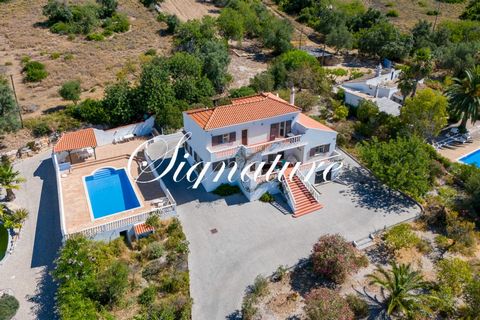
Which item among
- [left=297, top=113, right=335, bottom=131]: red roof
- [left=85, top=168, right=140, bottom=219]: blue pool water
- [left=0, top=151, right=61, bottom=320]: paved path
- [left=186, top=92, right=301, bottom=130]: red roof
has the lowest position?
[left=0, top=151, right=61, bottom=320]: paved path

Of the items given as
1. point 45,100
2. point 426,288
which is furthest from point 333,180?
point 45,100

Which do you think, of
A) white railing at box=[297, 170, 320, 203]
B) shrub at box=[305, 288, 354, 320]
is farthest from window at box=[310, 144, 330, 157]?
shrub at box=[305, 288, 354, 320]

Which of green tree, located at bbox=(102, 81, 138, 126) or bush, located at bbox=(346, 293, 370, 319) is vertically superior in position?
green tree, located at bbox=(102, 81, 138, 126)

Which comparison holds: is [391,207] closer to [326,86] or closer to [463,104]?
[463,104]

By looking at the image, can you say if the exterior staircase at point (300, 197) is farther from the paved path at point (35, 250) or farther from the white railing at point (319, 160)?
the paved path at point (35, 250)

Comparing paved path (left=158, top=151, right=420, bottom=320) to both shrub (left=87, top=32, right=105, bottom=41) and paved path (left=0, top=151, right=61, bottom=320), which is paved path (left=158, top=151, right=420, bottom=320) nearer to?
paved path (left=0, top=151, right=61, bottom=320)

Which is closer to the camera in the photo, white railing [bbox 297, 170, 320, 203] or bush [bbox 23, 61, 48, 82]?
white railing [bbox 297, 170, 320, 203]
